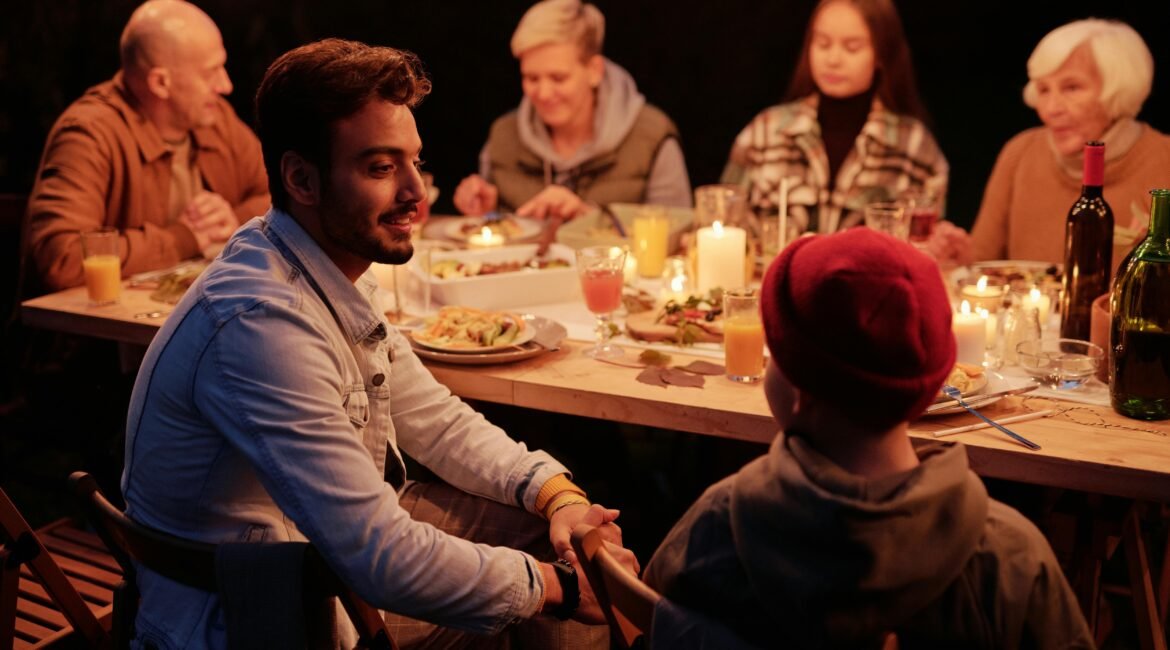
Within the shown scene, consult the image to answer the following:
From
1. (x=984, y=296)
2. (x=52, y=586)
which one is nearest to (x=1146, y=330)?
(x=984, y=296)

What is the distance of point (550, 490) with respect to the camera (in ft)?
6.49

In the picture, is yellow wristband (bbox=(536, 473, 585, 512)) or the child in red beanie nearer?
the child in red beanie

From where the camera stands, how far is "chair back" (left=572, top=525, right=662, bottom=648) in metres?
1.30

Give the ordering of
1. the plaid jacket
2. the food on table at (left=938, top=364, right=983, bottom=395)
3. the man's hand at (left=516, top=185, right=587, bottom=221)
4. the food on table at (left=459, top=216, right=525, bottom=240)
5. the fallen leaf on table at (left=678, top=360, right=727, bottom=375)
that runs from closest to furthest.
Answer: the food on table at (left=938, top=364, right=983, bottom=395) → the fallen leaf on table at (left=678, top=360, right=727, bottom=375) → the food on table at (left=459, top=216, right=525, bottom=240) → the man's hand at (left=516, top=185, right=587, bottom=221) → the plaid jacket

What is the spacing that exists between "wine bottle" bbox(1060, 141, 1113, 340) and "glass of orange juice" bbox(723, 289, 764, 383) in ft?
2.36

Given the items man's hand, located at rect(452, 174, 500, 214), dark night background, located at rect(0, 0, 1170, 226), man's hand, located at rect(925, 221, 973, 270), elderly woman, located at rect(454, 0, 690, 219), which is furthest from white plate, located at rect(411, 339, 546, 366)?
dark night background, located at rect(0, 0, 1170, 226)

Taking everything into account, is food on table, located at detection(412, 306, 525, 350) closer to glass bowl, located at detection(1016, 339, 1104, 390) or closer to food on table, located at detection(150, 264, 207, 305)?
food on table, located at detection(150, 264, 207, 305)

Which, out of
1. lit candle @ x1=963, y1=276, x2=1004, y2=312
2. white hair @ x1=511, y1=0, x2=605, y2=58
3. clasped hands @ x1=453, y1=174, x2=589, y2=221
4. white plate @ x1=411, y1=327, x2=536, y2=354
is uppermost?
white hair @ x1=511, y1=0, x2=605, y2=58

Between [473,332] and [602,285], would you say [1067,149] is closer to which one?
[602,285]

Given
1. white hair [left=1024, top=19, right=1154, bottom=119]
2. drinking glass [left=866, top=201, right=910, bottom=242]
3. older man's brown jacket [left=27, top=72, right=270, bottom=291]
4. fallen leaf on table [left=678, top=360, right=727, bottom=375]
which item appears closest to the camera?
fallen leaf on table [left=678, top=360, right=727, bottom=375]

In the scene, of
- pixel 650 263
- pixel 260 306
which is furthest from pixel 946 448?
pixel 650 263

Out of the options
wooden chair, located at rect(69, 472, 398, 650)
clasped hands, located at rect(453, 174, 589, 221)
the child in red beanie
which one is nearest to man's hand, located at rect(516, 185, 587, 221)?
clasped hands, located at rect(453, 174, 589, 221)

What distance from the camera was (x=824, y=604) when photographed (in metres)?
1.17

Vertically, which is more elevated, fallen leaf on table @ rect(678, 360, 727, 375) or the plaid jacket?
the plaid jacket
